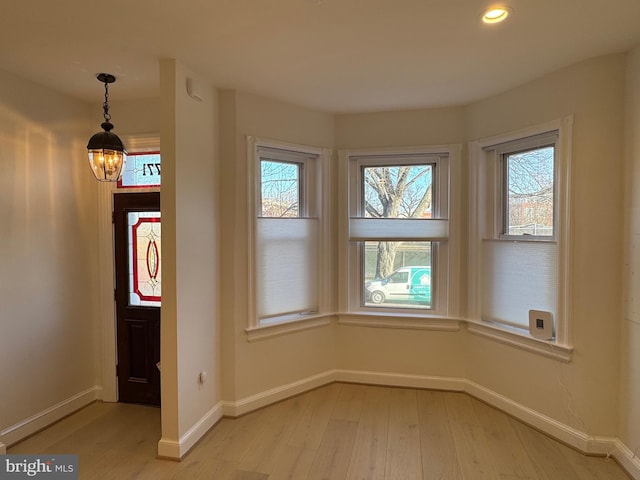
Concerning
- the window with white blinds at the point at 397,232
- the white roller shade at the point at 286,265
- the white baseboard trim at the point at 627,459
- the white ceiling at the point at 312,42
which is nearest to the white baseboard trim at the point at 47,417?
the white roller shade at the point at 286,265

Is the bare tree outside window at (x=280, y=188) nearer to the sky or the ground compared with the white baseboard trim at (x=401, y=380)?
nearer to the sky

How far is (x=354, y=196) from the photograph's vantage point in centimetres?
350

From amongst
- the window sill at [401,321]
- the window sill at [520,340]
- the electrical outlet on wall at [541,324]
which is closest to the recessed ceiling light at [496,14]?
the electrical outlet on wall at [541,324]

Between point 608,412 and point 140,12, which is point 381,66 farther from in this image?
point 608,412

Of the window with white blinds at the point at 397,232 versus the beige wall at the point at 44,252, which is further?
the window with white blinds at the point at 397,232

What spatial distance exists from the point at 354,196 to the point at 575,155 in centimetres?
175

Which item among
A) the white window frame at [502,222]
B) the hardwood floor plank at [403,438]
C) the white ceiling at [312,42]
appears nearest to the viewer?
the white ceiling at [312,42]

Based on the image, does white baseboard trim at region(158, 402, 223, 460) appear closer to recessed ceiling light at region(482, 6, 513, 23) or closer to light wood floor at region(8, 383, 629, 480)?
light wood floor at region(8, 383, 629, 480)

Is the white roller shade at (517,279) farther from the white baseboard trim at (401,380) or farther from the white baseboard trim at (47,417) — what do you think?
the white baseboard trim at (47,417)

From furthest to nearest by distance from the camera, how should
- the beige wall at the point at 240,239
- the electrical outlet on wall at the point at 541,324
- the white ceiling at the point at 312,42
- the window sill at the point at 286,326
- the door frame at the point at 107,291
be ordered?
the door frame at the point at 107,291
the window sill at the point at 286,326
the beige wall at the point at 240,239
the electrical outlet on wall at the point at 541,324
the white ceiling at the point at 312,42

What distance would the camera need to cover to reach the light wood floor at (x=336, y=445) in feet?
7.36

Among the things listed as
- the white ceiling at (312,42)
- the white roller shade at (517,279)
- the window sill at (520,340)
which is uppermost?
the white ceiling at (312,42)

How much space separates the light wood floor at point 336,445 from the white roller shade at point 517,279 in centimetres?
83

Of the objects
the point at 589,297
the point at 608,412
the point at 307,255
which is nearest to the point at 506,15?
the point at 589,297
